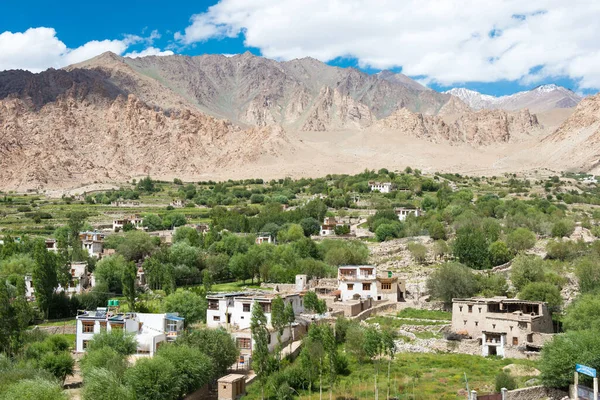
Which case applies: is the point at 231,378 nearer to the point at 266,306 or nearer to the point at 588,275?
the point at 266,306

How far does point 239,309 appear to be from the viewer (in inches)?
1407

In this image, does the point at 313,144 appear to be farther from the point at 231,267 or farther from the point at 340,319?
the point at 340,319

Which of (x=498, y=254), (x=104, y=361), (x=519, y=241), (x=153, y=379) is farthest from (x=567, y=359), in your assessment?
(x=519, y=241)

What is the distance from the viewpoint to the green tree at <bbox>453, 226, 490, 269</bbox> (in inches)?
2063

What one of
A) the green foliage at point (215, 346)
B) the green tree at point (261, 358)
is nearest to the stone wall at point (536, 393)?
the green tree at point (261, 358)

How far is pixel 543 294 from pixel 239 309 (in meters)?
15.1

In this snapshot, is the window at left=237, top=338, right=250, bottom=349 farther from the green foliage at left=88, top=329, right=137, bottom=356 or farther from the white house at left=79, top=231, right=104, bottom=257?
the white house at left=79, top=231, right=104, bottom=257

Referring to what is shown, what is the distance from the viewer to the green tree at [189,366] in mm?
27375

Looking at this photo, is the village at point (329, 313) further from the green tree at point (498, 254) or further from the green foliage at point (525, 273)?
the green foliage at point (525, 273)

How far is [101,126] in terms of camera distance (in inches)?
Answer: 6988

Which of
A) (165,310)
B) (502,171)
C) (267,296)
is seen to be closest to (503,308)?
(267,296)

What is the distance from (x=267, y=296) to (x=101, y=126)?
149101 mm

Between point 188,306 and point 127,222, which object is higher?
point 127,222

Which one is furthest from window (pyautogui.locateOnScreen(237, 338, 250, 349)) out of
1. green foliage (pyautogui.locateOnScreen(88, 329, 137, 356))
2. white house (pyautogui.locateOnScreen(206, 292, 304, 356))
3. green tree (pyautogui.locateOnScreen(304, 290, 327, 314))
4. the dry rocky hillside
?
the dry rocky hillside
